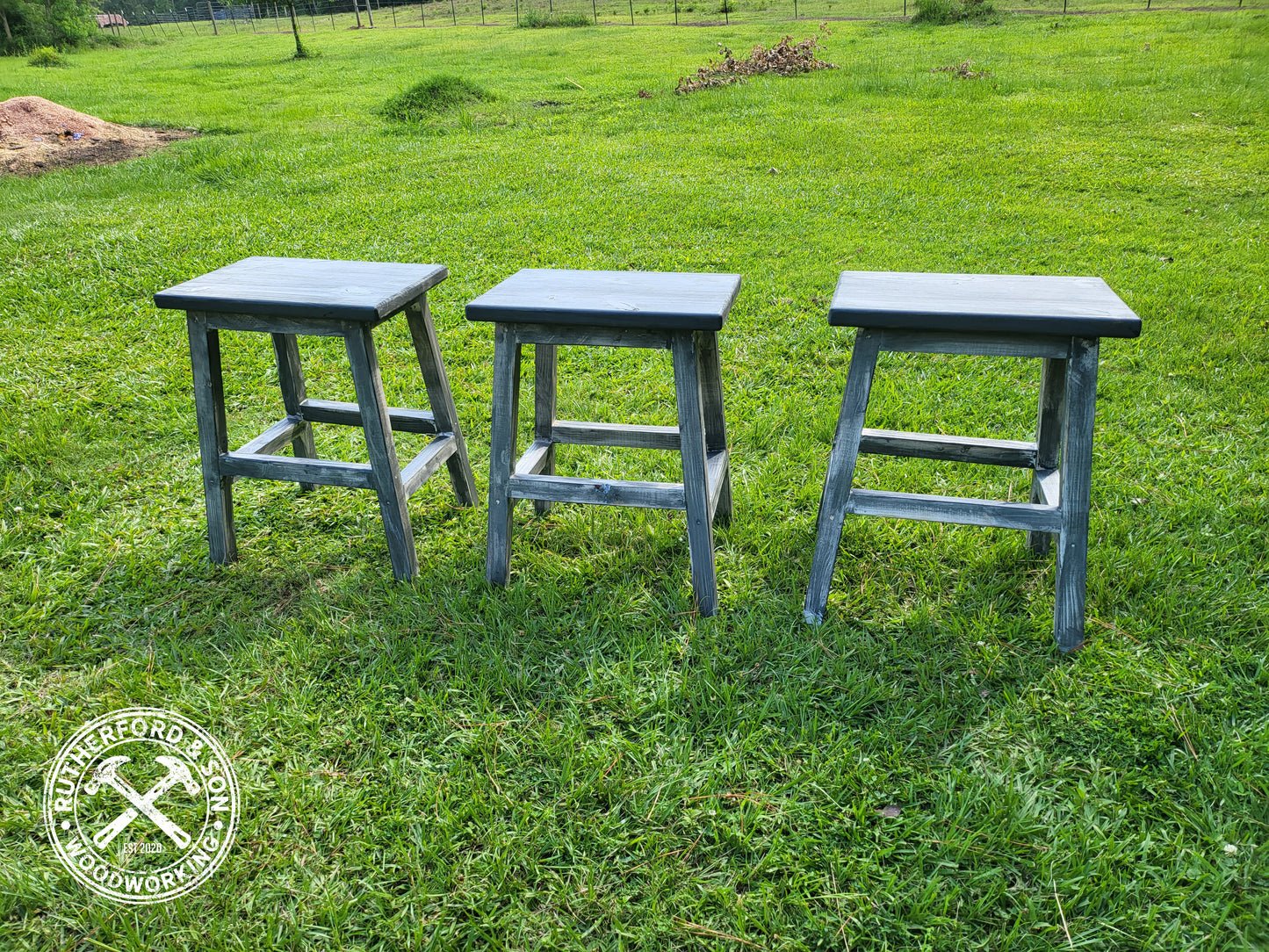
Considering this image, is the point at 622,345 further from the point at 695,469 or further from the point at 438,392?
the point at 438,392

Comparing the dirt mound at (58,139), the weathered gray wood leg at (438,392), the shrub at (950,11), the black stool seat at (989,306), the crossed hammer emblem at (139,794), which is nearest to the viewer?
the crossed hammer emblem at (139,794)

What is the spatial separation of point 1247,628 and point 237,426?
4231mm

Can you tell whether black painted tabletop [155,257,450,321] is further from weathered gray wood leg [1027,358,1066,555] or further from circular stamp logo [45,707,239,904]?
weathered gray wood leg [1027,358,1066,555]

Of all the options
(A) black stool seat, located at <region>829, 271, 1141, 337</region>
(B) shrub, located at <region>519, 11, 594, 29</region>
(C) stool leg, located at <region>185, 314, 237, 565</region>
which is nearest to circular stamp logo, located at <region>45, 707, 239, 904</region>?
(C) stool leg, located at <region>185, 314, 237, 565</region>

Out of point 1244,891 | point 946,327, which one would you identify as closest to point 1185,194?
point 946,327

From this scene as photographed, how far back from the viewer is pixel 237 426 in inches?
158

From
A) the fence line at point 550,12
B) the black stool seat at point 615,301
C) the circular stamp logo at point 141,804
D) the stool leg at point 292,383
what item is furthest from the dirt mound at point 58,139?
the fence line at point 550,12

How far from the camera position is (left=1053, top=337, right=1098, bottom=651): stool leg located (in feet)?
7.36

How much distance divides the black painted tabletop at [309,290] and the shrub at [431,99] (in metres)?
9.41

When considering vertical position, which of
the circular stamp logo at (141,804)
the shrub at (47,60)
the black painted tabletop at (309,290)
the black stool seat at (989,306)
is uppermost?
the shrub at (47,60)

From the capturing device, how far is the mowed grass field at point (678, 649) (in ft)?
6.02

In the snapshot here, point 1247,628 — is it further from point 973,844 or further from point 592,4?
point 592,4

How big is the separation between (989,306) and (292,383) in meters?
2.59

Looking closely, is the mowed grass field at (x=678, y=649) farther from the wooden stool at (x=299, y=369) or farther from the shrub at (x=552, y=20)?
the shrub at (x=552, y=20)
